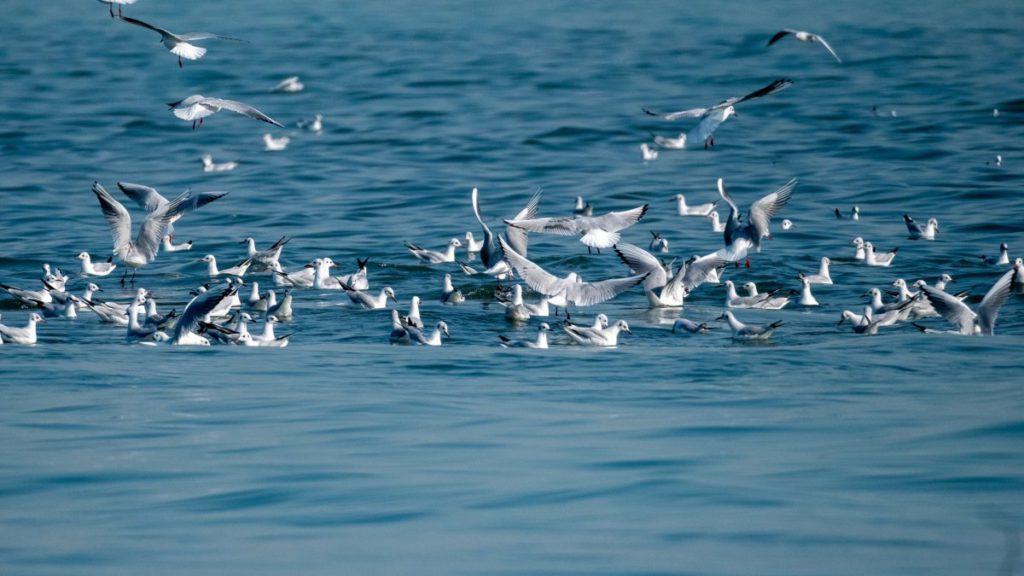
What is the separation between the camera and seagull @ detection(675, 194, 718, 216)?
26.6 m

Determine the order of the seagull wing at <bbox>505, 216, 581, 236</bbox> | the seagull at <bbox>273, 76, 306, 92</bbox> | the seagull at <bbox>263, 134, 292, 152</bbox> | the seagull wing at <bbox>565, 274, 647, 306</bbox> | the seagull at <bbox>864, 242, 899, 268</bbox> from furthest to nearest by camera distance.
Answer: the seagull at <bbox>273, 76, 306, 92</bbox>
the seagull at <bbox>263, 134, 292, 152</bbox>
the seagull at <bbox>864, 242, 899, 268</bbox>
the seagull wing at <bbox>505, 216, 581, 236</bbox>
the seagull wing at <bbox>565, 274, 647, 306</bbox>

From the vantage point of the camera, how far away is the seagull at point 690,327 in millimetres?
16516

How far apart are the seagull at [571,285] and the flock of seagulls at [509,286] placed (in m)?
0.02

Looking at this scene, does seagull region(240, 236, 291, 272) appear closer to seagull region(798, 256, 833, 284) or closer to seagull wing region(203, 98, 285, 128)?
seagull wing region(203, 98, 285, 128)

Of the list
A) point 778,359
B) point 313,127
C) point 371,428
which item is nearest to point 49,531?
point 371,428

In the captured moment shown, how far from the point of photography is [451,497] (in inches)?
346

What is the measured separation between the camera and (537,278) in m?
18.1

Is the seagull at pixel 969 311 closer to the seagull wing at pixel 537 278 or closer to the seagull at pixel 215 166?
the seagull wing at pixel 537 278

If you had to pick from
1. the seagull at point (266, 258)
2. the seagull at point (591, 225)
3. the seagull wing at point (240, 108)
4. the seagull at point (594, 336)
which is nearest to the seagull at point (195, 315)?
the seagull wing at point (240, 108)

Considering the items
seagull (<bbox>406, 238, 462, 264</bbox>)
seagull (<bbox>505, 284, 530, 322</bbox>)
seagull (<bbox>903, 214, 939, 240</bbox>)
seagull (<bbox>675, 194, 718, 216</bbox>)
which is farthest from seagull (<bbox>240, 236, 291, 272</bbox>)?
seagull (<bbox>903, 214, 939, 240</bbox>)

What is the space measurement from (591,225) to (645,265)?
2.86 ft

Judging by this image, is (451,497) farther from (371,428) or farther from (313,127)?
(313,127)

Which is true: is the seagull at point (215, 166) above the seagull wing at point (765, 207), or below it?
below

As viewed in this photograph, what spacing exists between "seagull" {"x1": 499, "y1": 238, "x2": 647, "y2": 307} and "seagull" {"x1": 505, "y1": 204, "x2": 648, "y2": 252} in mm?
1100
